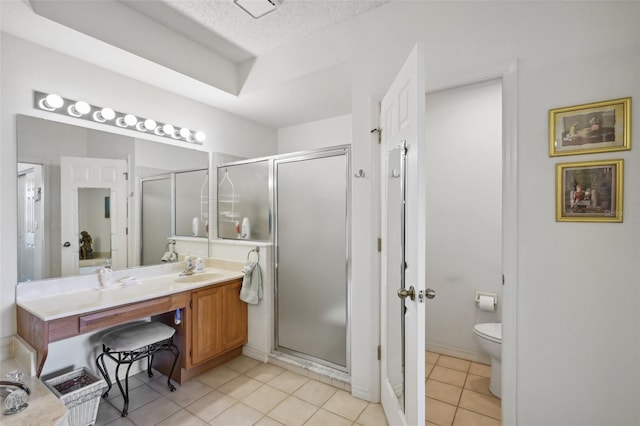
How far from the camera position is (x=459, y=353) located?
2664 mm

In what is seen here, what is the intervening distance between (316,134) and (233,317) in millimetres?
2181

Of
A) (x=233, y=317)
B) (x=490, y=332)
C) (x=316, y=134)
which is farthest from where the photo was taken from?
(x=316, y=134)

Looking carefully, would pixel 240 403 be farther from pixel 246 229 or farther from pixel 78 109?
pixel 78 109

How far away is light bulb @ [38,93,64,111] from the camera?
76.0 inches

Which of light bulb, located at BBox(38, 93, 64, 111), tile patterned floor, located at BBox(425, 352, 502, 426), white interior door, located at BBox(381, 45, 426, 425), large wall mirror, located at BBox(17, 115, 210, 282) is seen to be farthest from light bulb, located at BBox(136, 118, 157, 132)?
tile patterned floor, located at BBox(425, 352, 502, 426)

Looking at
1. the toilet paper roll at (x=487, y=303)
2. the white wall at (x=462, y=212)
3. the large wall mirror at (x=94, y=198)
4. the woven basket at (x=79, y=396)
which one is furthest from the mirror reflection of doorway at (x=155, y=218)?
the toilet paper roll at (x=487, y=303)

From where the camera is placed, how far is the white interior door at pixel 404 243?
1285mm

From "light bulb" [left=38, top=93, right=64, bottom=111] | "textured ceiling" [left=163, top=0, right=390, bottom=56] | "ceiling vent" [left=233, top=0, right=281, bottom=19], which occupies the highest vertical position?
"textured ceiling" [left=163, top=0, right=390, bottom=56]

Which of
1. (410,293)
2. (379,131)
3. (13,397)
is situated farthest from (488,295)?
(13,397)

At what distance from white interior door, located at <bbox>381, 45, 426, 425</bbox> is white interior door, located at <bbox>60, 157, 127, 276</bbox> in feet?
6.79

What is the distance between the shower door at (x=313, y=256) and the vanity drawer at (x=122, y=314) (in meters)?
0.95

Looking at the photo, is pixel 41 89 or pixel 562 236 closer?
pixel 562 236

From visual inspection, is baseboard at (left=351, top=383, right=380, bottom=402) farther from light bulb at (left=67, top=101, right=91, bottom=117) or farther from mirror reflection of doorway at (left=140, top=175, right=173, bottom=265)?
light bulb at (left=67, top=101, right=91, bottom=117)

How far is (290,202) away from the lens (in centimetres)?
255
